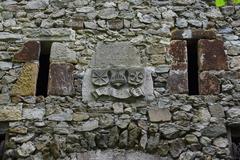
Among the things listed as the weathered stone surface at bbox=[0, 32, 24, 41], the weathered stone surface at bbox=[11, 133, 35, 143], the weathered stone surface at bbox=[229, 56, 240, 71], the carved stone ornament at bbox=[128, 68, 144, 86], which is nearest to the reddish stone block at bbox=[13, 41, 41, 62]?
the weathered stone surface at bbox=[0, 32, 24, 41]

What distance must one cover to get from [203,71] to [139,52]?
65 cm

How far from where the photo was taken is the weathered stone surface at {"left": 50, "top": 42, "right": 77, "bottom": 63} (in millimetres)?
5242

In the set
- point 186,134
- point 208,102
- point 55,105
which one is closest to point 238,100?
point 208,102

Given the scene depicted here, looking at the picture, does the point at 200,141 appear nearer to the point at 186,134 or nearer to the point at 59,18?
the point at 186,134

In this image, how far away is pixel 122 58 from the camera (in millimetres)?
5211

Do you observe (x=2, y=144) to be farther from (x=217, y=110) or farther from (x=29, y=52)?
(x=217, y=110)

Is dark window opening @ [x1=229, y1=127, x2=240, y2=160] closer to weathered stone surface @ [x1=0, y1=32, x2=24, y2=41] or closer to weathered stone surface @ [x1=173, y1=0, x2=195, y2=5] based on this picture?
weathered stone surface @ [x1=173, y1=0, x2=195, y2=5]

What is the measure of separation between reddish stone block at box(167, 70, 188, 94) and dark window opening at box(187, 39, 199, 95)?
138 mm

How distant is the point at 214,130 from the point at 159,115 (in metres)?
0.50

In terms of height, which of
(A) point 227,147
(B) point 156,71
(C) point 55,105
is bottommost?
(A) point 227,147

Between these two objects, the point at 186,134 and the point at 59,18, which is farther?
the point at 59,18

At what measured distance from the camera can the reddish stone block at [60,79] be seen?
5.03 meters

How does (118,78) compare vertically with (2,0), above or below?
below

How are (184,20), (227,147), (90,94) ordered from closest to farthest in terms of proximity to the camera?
(227,147)
(90,94)
(184,20)
